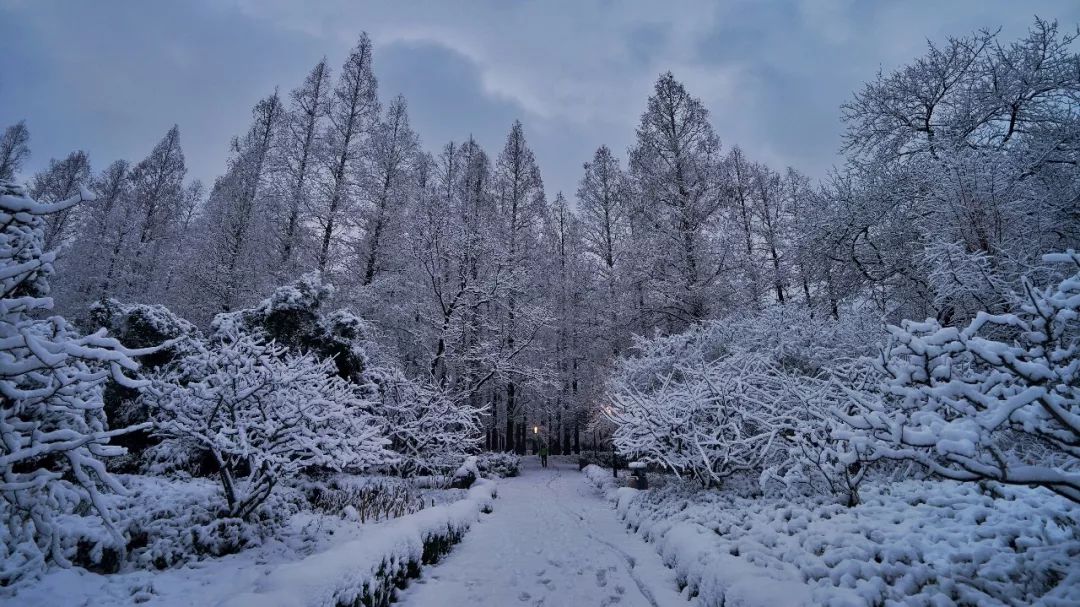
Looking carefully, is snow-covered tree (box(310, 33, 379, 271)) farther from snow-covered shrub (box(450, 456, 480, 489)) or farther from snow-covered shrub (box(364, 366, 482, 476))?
snow-covered shrub (box(450, 456, 480, 489))

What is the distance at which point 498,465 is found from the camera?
1748 centimetres


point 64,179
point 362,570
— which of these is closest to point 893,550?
point 362,570

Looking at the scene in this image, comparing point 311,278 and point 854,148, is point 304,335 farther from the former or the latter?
point 854,148

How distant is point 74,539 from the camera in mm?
4109

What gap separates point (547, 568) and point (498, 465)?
12020mm

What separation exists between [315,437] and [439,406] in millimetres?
7150

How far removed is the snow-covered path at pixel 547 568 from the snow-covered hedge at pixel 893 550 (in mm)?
523

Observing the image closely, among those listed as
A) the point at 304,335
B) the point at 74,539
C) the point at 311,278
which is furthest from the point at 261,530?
the point at 311,278

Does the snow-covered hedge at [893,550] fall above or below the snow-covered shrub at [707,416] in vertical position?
below

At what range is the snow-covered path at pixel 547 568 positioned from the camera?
188 inches

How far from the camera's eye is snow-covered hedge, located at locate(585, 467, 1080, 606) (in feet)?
9.81

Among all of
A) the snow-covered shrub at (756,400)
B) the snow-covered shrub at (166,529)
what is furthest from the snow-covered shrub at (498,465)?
the snow-covered shrub at (166,529)

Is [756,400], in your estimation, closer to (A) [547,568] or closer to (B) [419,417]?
(A) [547,568]

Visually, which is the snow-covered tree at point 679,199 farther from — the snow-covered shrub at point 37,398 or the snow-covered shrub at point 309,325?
the snow-covered shrub at point 37,398
